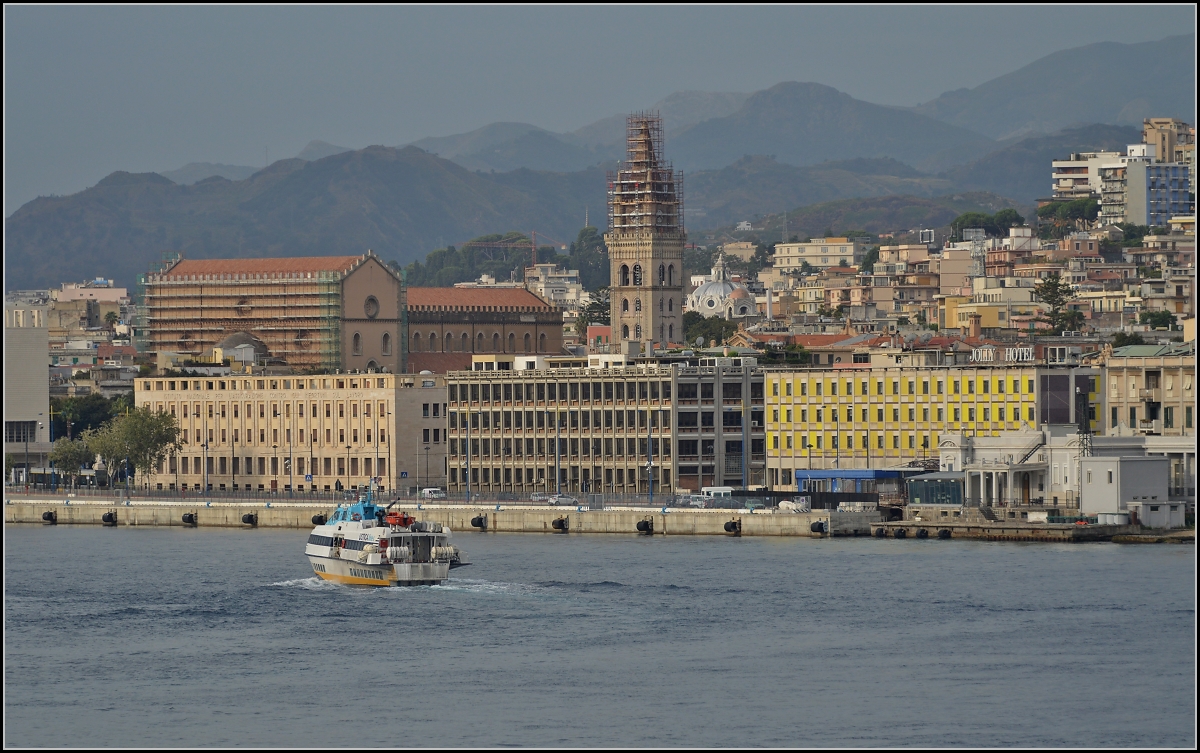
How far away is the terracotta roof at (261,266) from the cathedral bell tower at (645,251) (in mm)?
21228

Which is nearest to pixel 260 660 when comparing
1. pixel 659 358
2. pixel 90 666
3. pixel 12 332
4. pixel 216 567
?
pixel 90 666

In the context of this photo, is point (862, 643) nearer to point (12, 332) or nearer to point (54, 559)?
point (54, 559)

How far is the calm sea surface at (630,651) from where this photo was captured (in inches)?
2076

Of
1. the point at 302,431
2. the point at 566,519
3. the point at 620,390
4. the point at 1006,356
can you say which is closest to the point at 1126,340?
the point at 1006,356

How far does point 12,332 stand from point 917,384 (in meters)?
71.4

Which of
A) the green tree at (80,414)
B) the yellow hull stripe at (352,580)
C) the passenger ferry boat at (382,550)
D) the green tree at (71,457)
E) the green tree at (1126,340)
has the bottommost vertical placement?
the yellow hull stripe at (352,580)

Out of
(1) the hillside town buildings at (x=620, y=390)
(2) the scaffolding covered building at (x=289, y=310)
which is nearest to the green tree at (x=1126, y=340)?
(1) the hillside town buildings at (x=620, y=390)

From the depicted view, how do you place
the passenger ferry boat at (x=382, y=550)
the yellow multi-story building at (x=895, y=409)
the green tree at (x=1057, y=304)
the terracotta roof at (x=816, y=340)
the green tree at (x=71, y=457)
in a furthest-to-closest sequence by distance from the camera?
the green tree at (x=1057, y=304) < the terracotta roof at (x=816, y=340) < the green tree at (x=71, y=457) < the yellow multi-story building at (x=895, y=409) < the passenger ferry boat at (x=382, y=550)

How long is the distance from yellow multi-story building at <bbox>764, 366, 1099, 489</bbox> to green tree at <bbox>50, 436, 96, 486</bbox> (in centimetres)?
4549

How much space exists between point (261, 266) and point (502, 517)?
66.8 metres

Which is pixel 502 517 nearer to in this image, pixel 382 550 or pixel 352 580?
pixel 352 580

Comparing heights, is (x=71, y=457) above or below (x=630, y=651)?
above

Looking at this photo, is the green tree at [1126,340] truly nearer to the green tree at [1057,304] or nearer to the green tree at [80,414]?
the green tree at [1057,304]

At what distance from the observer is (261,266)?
6762 inches
